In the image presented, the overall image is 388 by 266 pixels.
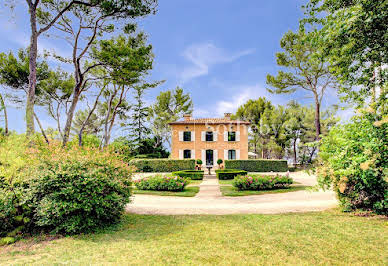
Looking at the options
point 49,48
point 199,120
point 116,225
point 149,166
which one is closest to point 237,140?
point 199,120

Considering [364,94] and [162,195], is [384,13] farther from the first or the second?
[162,195]

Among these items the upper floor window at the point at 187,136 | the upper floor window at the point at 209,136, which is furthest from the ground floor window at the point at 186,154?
the upper floor window at the point at 209,136

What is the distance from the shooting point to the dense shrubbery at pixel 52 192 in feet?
13.8

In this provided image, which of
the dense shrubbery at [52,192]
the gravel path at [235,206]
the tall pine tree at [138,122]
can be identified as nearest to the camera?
the dense shrubbery at [52,192]

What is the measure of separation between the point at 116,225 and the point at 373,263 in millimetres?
4585

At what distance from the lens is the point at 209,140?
25250 mm

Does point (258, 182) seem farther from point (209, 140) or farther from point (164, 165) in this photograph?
point (209, 140)

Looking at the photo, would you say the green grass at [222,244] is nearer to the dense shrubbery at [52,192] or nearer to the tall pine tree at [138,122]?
the dense shrubbery at [52,192]

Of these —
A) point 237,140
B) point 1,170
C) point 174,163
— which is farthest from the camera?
point 237,140

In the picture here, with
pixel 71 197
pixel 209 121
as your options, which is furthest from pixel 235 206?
pixel 209 121

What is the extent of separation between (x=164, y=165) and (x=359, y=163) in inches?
687

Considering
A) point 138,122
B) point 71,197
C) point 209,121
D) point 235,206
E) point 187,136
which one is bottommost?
point 235,206

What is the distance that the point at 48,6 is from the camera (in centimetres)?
1219

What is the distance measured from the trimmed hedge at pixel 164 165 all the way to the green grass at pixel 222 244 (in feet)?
50.5
